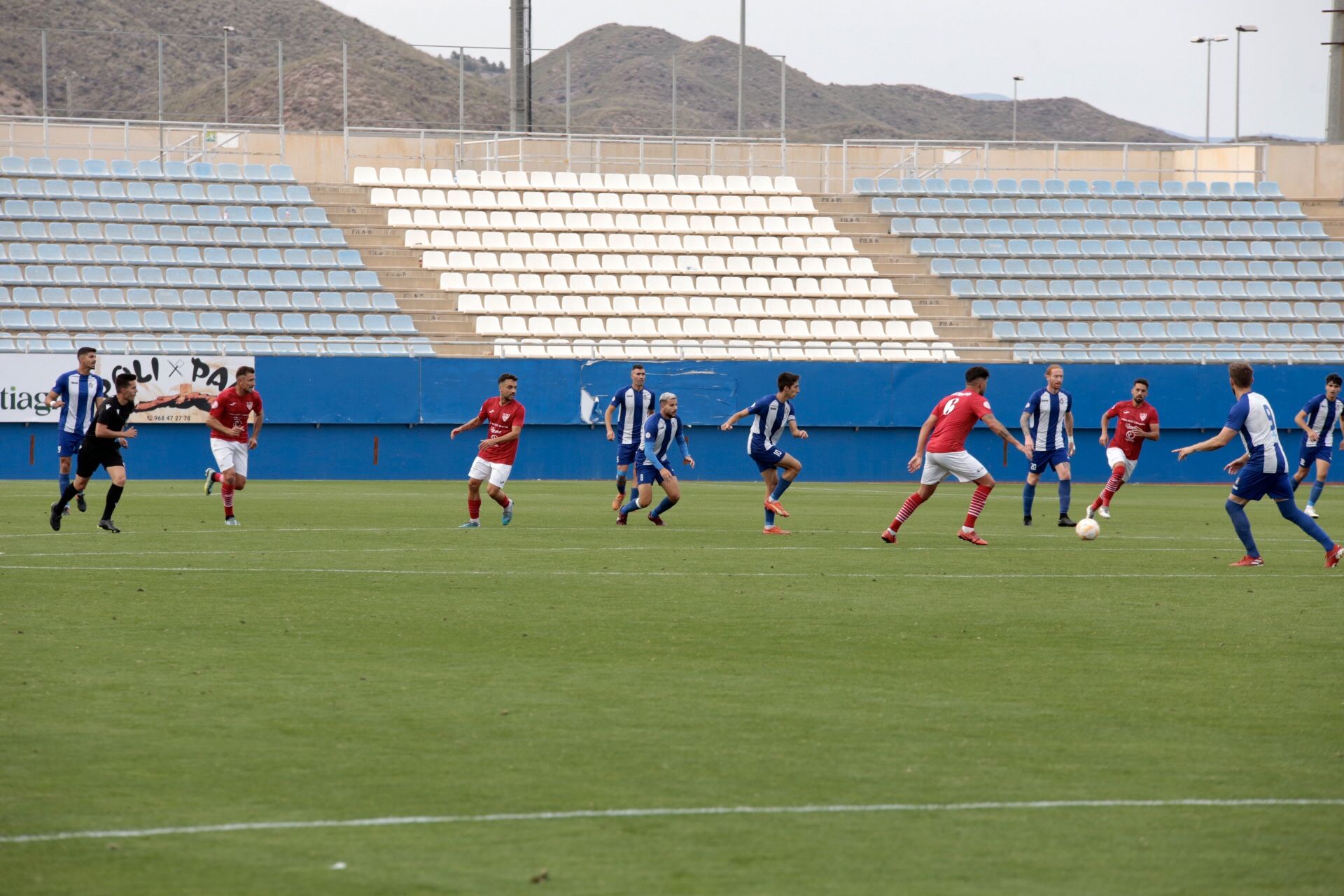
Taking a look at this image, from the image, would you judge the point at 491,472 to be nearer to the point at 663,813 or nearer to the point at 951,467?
the point at 951,467

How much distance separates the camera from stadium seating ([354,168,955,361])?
37250 millimetres

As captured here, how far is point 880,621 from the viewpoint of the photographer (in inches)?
459

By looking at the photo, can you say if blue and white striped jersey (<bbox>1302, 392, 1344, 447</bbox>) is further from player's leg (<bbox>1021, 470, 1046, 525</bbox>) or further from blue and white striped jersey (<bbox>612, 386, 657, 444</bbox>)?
blue and white striped jersey (<bbox>612, 386, 657, 444</bbox>)

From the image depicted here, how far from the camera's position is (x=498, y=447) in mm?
20312

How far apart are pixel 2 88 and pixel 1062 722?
298ft

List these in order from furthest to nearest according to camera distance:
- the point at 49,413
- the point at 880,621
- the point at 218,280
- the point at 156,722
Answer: the point at 218,280 < the point at 49,413 < the point at 880,621 < the point at 156,722

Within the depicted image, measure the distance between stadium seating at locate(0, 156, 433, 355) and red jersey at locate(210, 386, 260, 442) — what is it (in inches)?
492

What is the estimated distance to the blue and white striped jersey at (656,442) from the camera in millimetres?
21156

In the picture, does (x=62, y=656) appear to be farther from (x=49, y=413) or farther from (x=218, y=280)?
(x=218, y=280)

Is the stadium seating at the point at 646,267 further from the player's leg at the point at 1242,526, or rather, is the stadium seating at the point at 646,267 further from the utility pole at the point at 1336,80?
the player's leg at the point at 1242,526

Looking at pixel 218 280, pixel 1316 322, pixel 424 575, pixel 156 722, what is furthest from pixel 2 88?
pixel 156 722

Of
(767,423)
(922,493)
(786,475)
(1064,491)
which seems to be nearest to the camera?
(922,493)

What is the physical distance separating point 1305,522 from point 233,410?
40.9 feet

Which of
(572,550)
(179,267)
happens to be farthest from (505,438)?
(179,267)
